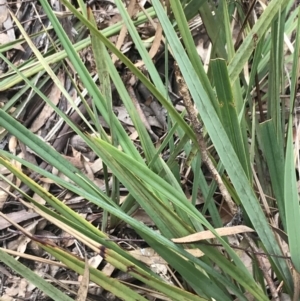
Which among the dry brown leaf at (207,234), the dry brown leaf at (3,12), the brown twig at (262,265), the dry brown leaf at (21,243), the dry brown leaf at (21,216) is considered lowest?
the brown twig at (262,265)

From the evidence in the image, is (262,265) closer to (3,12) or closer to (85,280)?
(85,280)

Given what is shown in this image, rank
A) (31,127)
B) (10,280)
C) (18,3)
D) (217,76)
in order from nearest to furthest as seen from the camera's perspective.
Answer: (217,76) < (10,280) < (31,127) < (18,3)

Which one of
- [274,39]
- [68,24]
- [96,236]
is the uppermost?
[68,24]

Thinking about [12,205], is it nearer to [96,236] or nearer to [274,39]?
[96,236]

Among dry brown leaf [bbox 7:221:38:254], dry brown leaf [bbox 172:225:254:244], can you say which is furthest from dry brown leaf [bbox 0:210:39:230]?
dry brown leaf [bbox 172:225:254:244]

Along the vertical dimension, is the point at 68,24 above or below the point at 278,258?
above

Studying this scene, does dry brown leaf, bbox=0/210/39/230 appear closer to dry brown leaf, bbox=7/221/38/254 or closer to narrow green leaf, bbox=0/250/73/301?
dry brown leaf, bbox=7/221/38/254

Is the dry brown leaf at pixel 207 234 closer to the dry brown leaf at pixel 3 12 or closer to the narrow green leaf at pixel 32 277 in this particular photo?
the narrow green leaf at pixel 32 277

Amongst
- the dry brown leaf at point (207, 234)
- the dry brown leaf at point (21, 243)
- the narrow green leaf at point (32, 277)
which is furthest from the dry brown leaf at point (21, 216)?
the dry brown leaf at point (207, 234)

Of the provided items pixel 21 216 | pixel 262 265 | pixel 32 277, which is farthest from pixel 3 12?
pixel 262 265

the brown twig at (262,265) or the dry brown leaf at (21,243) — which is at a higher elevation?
the dry brown leaf at (21,243)

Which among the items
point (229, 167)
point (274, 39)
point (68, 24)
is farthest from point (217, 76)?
point (68, 24)
